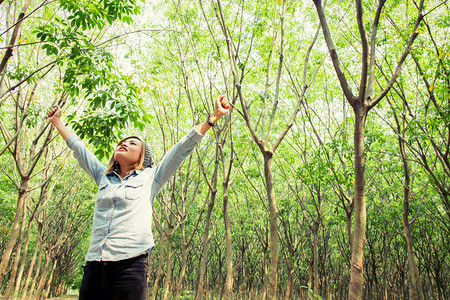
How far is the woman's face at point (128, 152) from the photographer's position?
7.02ft

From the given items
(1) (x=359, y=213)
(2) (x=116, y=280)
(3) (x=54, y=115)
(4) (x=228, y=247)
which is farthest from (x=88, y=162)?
(4) (x=228, y=247)

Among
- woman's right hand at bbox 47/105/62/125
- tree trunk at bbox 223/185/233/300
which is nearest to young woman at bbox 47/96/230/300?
woman's right hand at bbox 47/105/62/125

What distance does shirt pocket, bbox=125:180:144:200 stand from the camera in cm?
195

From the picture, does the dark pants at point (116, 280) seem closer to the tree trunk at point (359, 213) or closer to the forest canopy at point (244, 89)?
the forest canopy at point (244, 89)

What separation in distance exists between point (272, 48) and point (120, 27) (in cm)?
389

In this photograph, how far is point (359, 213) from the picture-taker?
13.9 feet

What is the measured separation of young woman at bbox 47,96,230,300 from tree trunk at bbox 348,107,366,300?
8.74ft

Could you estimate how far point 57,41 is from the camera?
371cm

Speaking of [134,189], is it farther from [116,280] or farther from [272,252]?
[272,252]

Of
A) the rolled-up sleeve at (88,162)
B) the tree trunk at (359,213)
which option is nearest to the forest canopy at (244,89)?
the tree trunk at (359,213)

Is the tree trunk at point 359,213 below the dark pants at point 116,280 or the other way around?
the other way around

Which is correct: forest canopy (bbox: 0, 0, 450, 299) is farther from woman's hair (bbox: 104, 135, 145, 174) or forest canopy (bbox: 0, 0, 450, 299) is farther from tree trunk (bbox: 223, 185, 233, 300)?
woman's hair (bbox: 104, 135, 145, 174)

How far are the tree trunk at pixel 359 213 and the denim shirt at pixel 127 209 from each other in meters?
2.83

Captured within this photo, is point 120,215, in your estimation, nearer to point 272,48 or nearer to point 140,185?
point 140,185
